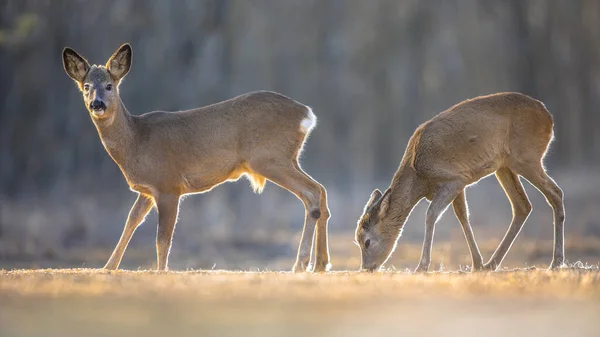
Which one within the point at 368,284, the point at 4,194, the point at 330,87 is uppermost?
the point at 368,284

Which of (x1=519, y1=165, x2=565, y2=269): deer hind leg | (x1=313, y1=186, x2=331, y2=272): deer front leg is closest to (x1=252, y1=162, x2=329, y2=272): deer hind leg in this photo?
(x1=313, y1=186, x2=331, y2=272): deer front leg

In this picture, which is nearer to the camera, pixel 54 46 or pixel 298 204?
pixel 298 204

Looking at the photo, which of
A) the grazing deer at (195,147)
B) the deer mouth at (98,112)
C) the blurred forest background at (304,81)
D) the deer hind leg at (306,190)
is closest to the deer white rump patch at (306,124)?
the grazing deer at (195,147)

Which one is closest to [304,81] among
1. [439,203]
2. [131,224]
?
[131,224]

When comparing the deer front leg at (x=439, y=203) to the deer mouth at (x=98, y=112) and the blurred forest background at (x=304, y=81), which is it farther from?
the blurred forest background at (x=304, y=81)

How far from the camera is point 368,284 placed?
10.4m

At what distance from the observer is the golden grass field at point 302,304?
7.52 meters

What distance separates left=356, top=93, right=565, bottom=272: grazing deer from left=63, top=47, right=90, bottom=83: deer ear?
3950mm

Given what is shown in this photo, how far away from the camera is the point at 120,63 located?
552 inches

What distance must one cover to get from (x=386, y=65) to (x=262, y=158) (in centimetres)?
3368

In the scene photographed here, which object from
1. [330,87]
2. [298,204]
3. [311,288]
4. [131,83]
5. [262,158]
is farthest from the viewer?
[330,87]

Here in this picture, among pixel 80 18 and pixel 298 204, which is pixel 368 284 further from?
pixel 80 18

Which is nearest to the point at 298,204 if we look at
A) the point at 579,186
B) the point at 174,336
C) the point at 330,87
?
the point at 579,186

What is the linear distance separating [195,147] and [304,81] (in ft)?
104
